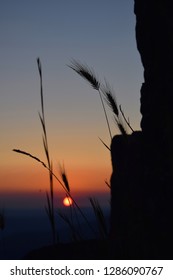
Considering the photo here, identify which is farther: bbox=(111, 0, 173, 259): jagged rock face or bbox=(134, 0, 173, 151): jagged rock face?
bbox=(134, 0, 173, 151): jagged rock face

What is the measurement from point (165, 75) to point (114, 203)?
102 cm

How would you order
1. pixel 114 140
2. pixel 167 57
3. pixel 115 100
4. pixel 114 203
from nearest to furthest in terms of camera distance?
pixel 115 100 < pixel 167 57 < pixel 114 203 < pixel 114 140

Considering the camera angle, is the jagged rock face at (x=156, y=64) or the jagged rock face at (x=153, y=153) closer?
the jagged rock face at (x=153, y=153)

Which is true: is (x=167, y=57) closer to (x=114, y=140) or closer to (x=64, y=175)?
(x=64, y=175)

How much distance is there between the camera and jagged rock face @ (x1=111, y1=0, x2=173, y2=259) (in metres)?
1.98

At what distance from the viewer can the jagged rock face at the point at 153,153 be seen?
6.51 ft

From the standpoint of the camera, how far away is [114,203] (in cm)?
295

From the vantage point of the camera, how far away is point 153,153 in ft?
7.50

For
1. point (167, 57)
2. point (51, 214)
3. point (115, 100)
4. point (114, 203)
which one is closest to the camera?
point (51, 214)

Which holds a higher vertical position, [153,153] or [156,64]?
[156,64]

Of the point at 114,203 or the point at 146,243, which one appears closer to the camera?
the point at 146,243

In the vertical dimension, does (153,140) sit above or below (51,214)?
above
